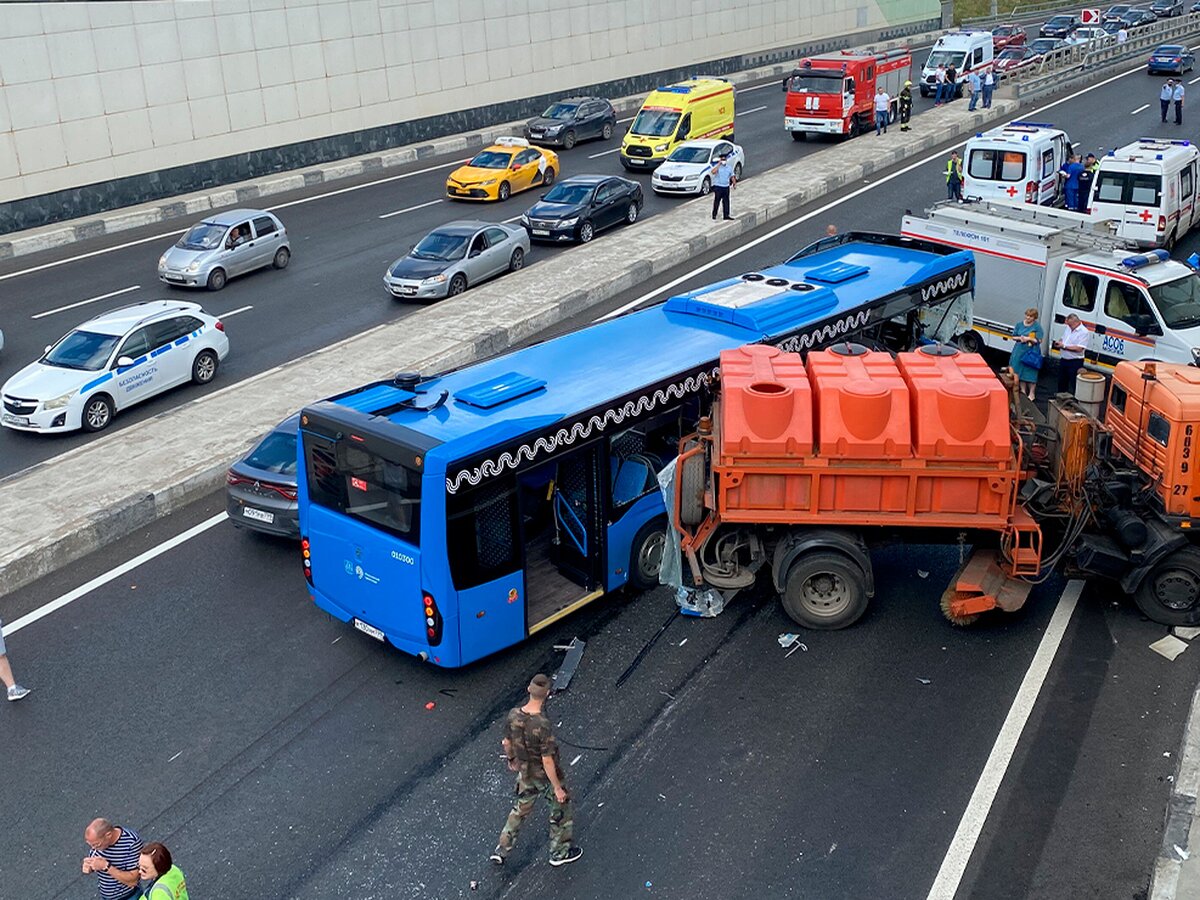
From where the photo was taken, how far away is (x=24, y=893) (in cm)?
857

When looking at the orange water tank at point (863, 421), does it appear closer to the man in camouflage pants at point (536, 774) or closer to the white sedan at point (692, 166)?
the man in camouflage pants at point (536, 774)

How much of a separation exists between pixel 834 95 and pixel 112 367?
26413 mm

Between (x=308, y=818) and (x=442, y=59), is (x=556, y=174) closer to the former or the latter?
(x=442, y=59)

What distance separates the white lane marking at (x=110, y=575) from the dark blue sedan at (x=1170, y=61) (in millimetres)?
45997

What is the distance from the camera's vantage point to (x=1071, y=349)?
16359mm

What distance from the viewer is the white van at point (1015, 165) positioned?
25.0 meters

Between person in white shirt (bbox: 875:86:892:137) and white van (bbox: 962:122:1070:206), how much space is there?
39.0 ft

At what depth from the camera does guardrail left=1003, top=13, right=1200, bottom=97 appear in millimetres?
43406

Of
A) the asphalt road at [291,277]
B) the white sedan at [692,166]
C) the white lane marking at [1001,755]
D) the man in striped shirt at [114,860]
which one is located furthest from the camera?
the white sedan at [692,166]

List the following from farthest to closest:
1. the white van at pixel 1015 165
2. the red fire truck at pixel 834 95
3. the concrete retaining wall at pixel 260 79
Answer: the red fire truck at pixel 834 95 < the concrete retaining wall at pixel 260 79 < the white van at pixel 1015 165

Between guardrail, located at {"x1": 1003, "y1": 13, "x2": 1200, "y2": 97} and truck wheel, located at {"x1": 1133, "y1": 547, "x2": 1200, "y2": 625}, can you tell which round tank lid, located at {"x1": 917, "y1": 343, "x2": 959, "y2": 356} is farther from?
guardrail, located at {"x1": 1003, "y1": 13, "x2": 1200, "y2": 97}

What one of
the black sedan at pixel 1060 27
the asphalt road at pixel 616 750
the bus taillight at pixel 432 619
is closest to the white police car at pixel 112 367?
the asphalt road at pixel 616 750

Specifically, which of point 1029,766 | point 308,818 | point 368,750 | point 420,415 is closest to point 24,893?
point 308,818

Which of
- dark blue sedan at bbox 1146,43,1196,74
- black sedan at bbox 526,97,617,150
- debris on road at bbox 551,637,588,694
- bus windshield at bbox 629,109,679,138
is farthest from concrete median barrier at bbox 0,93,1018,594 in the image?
dark blue sedan at bbox 1146,43,1196,74
